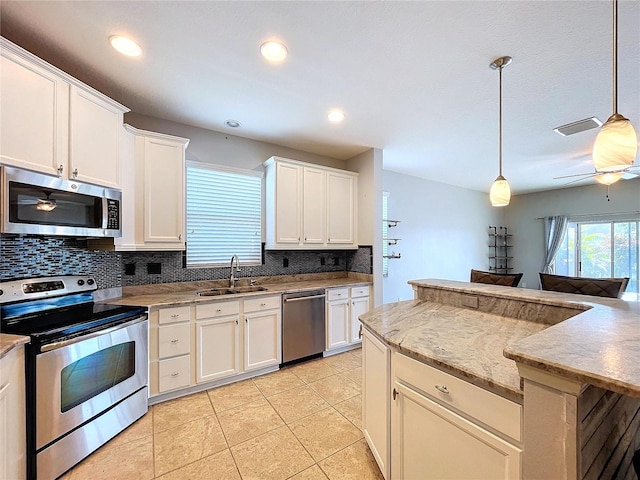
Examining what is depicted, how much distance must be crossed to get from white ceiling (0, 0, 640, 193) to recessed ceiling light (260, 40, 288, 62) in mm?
49

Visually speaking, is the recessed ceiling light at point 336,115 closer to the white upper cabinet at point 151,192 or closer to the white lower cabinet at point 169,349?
the white upper cabinet at point 151,192

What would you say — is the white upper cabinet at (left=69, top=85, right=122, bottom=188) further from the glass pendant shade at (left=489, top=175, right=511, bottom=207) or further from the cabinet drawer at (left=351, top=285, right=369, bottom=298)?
the glass pendant shade at (left=489, top=175, right=511, bottom=207)

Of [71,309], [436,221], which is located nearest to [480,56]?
[71,309]

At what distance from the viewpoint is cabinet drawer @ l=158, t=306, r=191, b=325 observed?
237cm

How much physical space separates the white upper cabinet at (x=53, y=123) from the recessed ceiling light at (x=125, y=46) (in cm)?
39

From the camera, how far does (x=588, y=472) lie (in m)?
0.85

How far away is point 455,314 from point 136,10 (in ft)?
8.86

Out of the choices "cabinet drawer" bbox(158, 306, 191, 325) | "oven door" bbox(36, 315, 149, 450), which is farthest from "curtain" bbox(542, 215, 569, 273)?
"oven door" bbox(36, 315, 149, 450)

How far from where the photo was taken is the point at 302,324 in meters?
3.18

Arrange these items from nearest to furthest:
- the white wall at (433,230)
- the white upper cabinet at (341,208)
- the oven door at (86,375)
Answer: the oven door at (86,375), the white upper cabinet at (341,208), the white wall at (433,230)

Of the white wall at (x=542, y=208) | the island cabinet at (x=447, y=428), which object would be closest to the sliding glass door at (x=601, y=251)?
the white wall at (x=542, y=208)

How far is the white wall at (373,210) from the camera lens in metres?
3.79

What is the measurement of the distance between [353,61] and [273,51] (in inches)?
22.3

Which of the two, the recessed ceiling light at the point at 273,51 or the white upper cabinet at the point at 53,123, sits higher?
the recessed ceiling light at the point at 273,51
